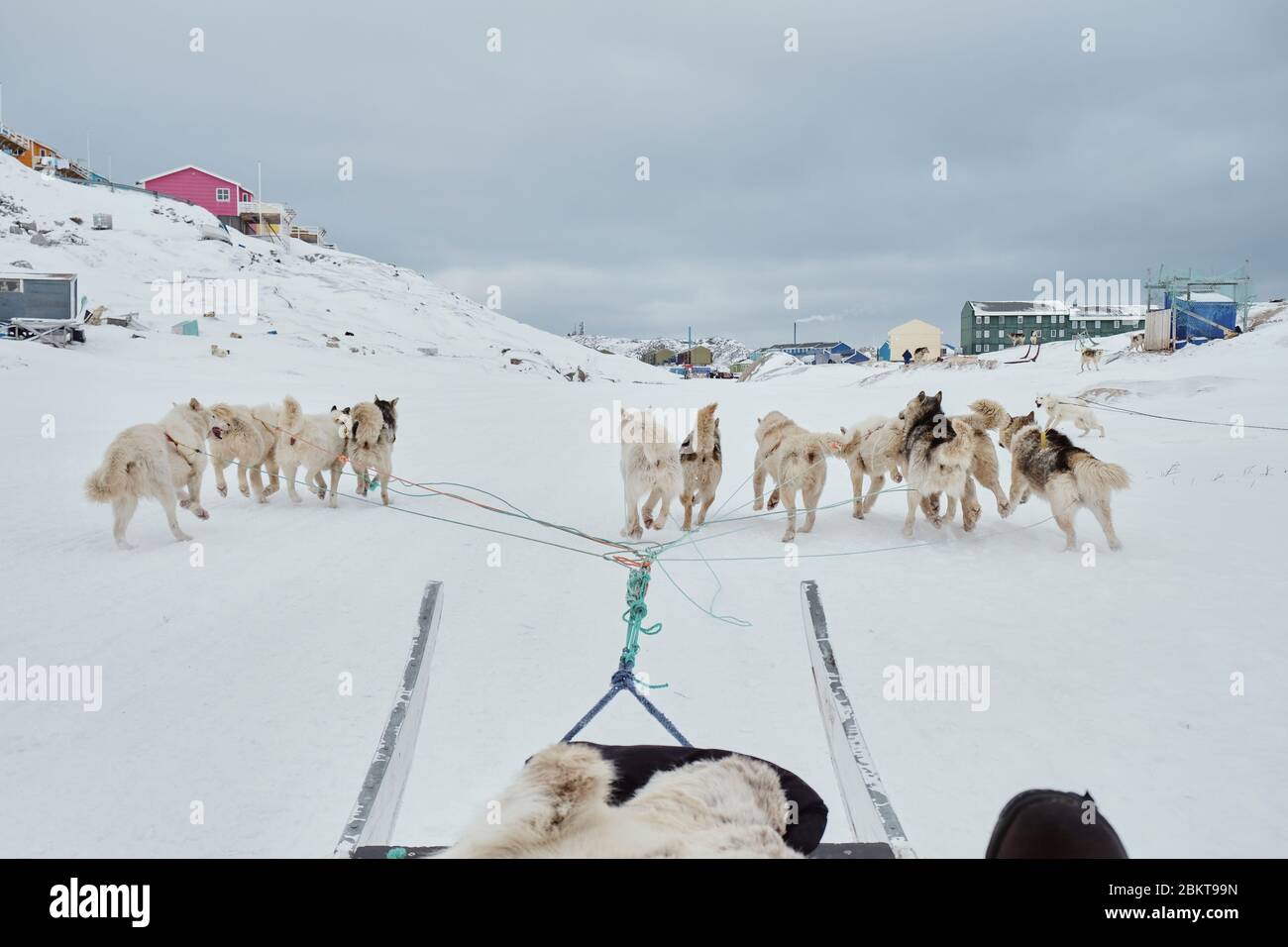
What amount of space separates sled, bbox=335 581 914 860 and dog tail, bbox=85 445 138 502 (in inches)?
148

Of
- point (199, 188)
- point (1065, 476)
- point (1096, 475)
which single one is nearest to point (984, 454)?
point (1065, 476)

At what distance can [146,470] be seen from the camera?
17.8 ft

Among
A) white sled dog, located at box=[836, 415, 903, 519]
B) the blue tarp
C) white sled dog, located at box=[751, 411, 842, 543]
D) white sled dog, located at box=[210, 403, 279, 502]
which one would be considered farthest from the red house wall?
white sled dog, located at box=[836, 415, 903, 519]

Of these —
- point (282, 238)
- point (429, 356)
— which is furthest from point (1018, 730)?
point (282, 238)

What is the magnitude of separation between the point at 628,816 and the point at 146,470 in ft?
18.2

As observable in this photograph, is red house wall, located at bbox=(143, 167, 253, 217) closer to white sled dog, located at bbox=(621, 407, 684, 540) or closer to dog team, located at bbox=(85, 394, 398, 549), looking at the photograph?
dog team, located at bbox=(85, 394, 398, 549)

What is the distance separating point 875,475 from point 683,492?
6.35ft

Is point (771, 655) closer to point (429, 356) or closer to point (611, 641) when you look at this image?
point (611, 641)

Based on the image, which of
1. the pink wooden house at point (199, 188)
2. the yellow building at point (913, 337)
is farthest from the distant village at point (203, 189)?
the yellow building at point (913, 337)

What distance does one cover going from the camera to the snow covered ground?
2508 mm

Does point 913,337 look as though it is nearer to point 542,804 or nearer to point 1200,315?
point 1200,315

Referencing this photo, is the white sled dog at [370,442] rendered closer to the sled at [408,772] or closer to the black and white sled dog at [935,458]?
the sled at [408,772]

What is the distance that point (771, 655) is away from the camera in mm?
3852

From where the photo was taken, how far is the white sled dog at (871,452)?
21.0 ft
